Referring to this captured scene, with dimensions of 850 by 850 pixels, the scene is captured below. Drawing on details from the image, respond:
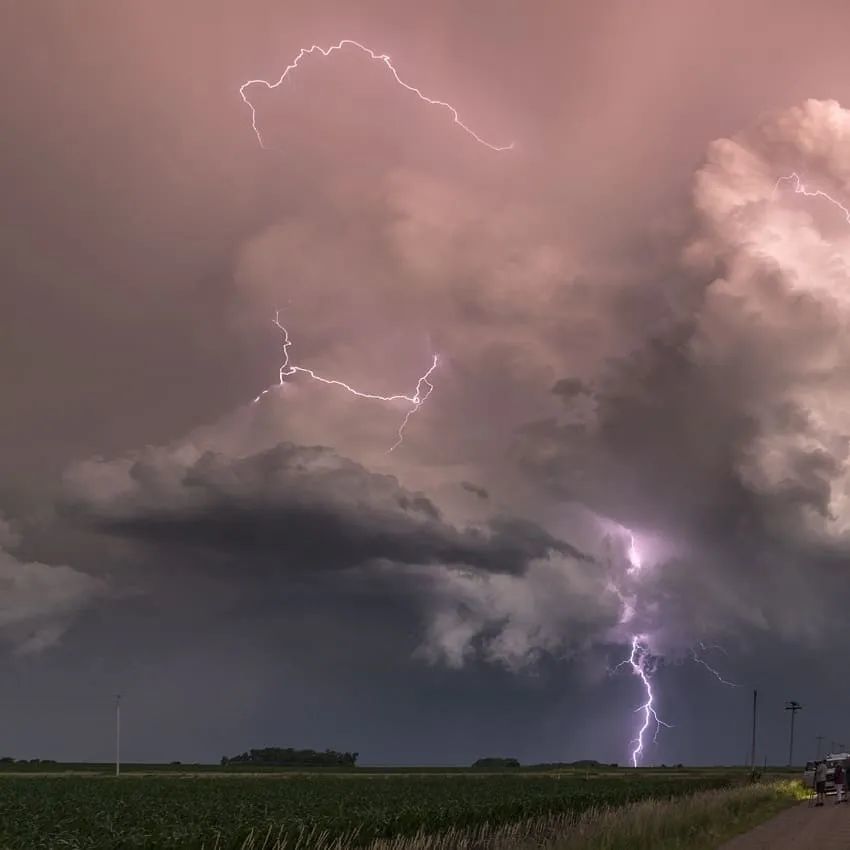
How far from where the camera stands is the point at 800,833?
Answer: 36031 millimetres

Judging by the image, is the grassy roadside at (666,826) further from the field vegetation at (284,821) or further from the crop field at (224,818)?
the crop field at (224,818)

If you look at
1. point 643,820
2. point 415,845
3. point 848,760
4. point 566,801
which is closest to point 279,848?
point 415,845

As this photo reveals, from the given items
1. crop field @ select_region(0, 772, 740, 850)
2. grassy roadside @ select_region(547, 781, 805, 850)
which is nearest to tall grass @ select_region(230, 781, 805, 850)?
grassy roadside @ select_region(547, 781, 805, 850)

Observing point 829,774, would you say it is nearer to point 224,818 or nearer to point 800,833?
point 800,833

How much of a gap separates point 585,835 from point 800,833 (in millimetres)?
11586

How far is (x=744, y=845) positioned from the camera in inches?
1211

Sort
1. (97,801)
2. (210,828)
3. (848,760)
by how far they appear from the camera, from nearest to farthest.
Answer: (210,828)
(97,801)
(848,760)

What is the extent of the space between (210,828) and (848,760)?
7133 centimetres

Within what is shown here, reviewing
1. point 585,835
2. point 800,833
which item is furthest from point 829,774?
point 585,835

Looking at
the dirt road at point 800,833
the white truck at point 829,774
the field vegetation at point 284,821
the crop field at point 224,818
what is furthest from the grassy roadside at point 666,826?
the white truck at point 829,774

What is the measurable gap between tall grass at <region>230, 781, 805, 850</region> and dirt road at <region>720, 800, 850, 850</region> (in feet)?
2.61

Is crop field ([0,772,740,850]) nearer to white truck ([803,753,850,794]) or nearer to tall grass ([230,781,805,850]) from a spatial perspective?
tall grass ([230,781,805,850])

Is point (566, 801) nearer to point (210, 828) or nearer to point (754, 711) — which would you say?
point (210, 828)

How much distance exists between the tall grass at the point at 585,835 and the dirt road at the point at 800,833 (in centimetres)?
80
